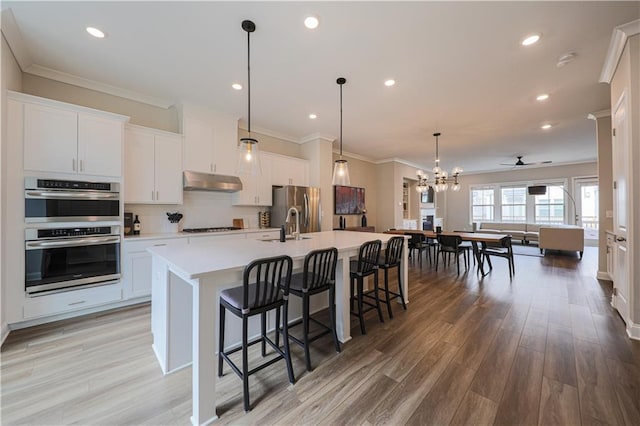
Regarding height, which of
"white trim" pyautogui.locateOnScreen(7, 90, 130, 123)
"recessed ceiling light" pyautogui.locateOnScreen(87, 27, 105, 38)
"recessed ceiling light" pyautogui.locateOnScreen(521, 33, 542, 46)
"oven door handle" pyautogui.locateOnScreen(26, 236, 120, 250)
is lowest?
"oven door handle" pyautogui.locateOnScreen(26, 236, 120, 250)

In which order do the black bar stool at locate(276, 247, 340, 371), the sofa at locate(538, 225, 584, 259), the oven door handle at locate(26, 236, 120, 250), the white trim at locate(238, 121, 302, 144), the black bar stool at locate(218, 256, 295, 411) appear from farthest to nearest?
the sofa at locate(538, 225, 584, 259)
the white trim at locate(238, 121, 302, 144)
the oven door handle at locate(26, 236, 120, 250)
the black bar stool at locate(276, 247, 340, 371)
the black bar stool at locate(218, 256, 295, 411)

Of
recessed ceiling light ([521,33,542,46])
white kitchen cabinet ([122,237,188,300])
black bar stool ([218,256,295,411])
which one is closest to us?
black bar stool ([218,256,295,411])

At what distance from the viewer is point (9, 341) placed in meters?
2.37

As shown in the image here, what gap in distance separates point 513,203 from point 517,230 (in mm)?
1528

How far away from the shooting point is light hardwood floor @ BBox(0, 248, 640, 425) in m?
1.55

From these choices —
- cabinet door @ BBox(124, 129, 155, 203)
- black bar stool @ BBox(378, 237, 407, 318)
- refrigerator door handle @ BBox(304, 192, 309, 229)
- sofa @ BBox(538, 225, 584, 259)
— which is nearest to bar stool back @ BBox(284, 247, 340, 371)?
black bar stool @ BBox(378, 237, 407, 318)

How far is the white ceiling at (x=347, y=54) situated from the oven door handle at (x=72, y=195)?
148 centimetres

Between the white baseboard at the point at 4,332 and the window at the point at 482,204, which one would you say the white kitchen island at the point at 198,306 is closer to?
the white baseboard at the point at 4,332

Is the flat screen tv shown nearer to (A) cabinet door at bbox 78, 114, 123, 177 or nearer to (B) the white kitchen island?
(B) the white kitchen island

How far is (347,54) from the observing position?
8.71 feet

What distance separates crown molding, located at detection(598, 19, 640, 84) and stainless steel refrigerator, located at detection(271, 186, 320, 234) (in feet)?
14.0

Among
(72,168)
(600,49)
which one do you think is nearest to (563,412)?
(600,49)

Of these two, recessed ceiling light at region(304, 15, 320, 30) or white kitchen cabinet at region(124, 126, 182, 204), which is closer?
recessed ceiling light at region(304, 15, 320, 30)

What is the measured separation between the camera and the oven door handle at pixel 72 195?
2.61m
